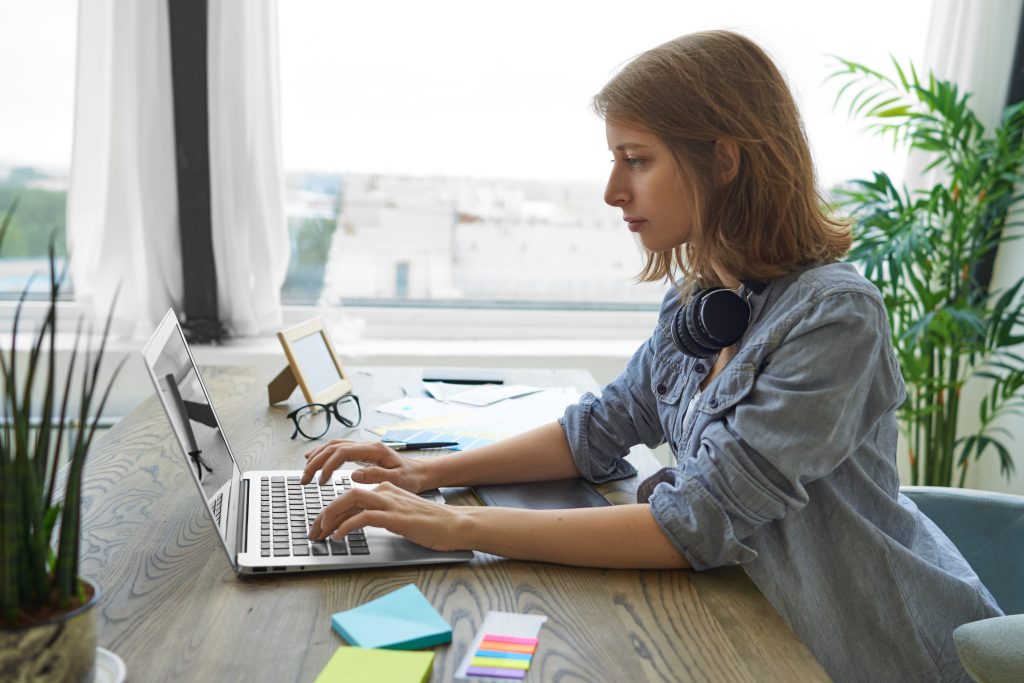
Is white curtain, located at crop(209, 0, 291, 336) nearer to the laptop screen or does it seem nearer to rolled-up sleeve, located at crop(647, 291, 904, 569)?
the laptop screen

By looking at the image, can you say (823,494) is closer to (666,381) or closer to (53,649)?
(666,381)

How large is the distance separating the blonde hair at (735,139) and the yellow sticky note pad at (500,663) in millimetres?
607

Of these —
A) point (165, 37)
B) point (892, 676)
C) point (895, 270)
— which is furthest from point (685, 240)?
point (165, 37)

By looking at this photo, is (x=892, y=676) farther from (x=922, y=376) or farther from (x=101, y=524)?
(x=922, y=376)

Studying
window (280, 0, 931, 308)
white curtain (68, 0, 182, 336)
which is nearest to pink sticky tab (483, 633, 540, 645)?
white curtain (68, 0, 182, 336)

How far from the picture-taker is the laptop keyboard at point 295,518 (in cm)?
107

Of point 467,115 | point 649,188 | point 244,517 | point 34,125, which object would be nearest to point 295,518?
point 244,517

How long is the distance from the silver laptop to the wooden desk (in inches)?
0.8

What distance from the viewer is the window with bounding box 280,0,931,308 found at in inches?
112

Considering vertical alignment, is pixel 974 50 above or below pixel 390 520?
above

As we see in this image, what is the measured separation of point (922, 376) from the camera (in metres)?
2.73

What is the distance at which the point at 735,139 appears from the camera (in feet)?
3.80

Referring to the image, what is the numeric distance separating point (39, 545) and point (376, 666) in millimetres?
301

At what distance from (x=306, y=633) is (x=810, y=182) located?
0.85 metres
